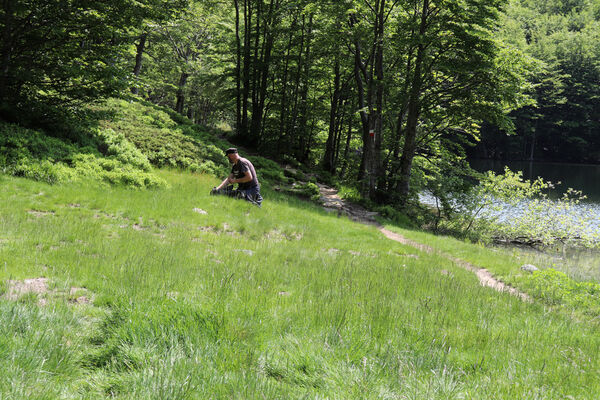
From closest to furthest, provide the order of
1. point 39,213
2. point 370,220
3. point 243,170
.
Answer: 1. point 39,213
2. point 243,170
3. point 370,220

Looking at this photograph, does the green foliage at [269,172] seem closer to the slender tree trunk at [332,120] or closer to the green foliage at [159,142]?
the green foliage at [159,142]

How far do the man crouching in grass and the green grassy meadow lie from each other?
16.1 feet

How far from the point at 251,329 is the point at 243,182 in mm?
9140

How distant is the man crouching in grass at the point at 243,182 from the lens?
1189 centimetres

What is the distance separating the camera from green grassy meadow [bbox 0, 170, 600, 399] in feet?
8.21

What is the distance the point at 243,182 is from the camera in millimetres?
12148

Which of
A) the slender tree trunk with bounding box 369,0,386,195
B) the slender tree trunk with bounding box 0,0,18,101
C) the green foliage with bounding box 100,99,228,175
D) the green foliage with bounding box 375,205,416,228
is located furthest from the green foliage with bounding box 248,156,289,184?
the slender tree trunk with bounding box 0,0,18,101

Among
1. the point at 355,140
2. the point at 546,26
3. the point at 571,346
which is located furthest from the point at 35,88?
the point at 546,26

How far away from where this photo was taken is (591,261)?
573 inches

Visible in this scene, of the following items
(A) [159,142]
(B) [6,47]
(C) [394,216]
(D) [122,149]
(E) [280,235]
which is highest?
(B) [6,47]

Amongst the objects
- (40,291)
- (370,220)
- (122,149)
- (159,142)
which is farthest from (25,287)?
(370,220)

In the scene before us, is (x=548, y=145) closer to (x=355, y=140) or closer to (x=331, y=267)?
(x=355, y=140)

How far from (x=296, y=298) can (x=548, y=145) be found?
9661 cm

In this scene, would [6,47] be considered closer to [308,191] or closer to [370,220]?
[308,191]
